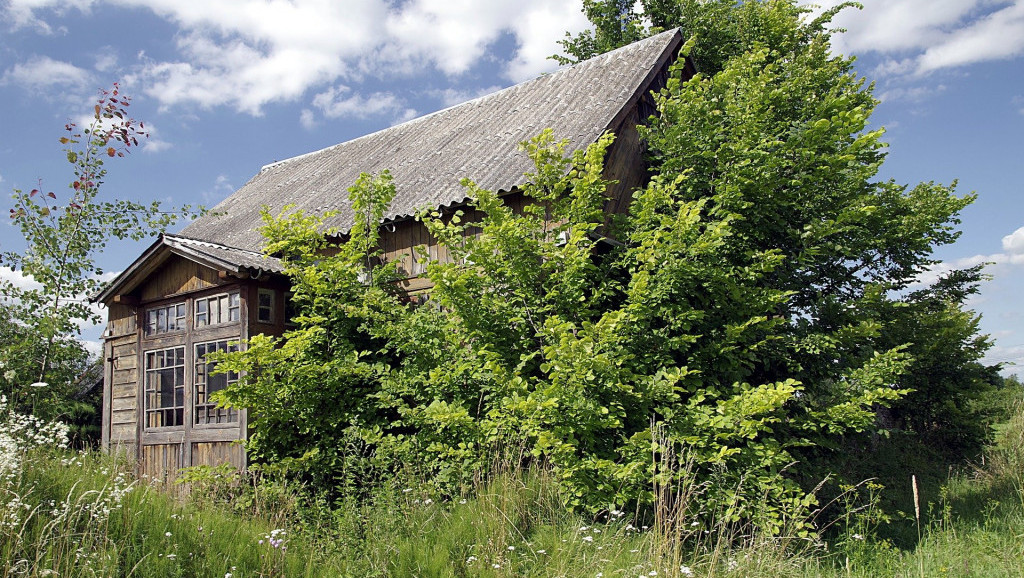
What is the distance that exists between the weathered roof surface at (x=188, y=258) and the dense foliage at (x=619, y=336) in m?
0.87

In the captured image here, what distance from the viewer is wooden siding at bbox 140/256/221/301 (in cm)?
933

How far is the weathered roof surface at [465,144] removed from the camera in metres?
9.63

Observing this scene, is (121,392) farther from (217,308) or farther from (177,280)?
(217,308)

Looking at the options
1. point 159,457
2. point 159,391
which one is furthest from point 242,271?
point 159,457

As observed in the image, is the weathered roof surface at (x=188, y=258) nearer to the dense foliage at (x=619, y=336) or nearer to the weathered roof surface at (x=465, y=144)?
the weathered roof surface at (x=465, y=144)

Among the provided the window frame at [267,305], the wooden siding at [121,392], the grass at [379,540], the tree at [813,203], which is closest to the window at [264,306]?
the window frame at [267,305]

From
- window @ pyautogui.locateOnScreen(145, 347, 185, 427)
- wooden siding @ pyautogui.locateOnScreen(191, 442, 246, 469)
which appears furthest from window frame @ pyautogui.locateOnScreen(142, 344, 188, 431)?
wooden siding @ pyautogui.locateOnScreen(191, 442, 246, 469)

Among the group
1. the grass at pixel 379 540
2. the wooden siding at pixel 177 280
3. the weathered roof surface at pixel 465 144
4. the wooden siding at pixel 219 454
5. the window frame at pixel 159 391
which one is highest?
the weathered roof surface at pixel 465 144

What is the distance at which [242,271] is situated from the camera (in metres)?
8.54

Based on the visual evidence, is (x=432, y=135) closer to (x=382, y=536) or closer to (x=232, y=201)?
(x=232, y=201)

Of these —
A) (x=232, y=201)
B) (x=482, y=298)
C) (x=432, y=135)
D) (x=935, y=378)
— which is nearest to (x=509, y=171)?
(x=482, y=298)

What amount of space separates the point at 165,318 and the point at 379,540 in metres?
6.58

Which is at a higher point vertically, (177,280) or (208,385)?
(177,280)

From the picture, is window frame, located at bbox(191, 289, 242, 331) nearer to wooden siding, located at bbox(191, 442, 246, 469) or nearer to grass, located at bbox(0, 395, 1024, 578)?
wooden siding, located at bbox(191, 442, 246, 469)
